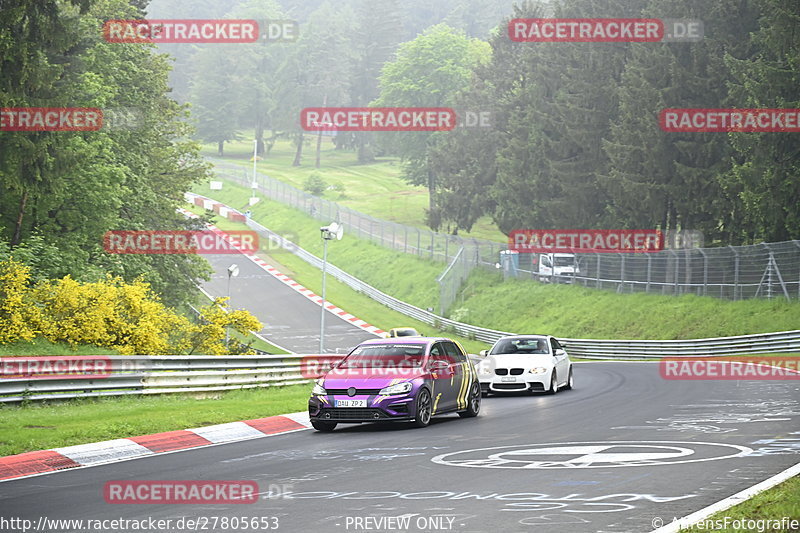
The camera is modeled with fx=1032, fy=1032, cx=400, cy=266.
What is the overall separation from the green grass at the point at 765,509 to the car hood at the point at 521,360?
15.2 meters

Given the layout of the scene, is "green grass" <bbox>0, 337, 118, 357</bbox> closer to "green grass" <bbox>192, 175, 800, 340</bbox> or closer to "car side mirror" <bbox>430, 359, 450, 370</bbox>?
"car side mirror" <bbox>430, 359, 450, 370</bbox>

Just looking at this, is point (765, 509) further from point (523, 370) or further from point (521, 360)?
point (521, 360)

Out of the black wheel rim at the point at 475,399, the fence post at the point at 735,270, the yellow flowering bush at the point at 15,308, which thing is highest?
the fence post at the point at 735,270

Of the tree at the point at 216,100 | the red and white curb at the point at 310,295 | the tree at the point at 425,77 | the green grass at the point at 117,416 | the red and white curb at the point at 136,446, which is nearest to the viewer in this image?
the red and white curb at the point at 136,446

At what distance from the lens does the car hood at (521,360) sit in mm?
24328

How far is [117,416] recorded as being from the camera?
17.9 meters

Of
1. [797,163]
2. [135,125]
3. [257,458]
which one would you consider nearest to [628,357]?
[797,163]

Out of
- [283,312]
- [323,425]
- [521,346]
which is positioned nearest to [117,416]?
[323,425]

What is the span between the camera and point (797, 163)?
41.8 m

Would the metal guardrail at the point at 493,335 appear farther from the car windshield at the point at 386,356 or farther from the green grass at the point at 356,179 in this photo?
the car windshield at the point at 386,356

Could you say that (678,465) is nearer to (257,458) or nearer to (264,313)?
(257,458)

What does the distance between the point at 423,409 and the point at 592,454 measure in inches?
189

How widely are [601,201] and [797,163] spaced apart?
1947 cm

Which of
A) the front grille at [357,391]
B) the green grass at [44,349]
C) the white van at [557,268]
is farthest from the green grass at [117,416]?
the white van at [557,268]
